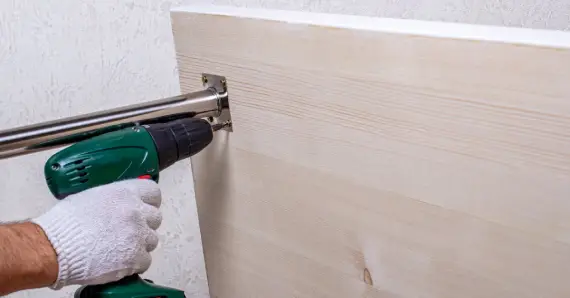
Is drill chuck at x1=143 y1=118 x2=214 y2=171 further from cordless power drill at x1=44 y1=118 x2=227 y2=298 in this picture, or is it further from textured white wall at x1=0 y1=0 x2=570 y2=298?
textured white wall at x1=0 y1=0 x2=570 y2=298

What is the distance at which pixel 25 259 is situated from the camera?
55cm

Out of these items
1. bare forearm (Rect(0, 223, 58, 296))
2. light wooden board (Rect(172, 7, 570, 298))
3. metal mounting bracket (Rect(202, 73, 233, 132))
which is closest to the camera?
light wooden board (Rect(172, 7, 570, 298))

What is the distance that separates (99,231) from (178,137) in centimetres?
12

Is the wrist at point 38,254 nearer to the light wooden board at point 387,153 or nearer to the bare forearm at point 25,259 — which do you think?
the bare forearm at point 25,259

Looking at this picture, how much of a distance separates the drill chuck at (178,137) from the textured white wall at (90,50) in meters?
0.34

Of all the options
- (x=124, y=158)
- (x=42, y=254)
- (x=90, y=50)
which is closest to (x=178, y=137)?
(x=124, y=158)

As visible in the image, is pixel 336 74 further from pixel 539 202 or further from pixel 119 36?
pixel 119 36

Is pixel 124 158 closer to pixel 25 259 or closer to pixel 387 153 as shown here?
pixel 25 259

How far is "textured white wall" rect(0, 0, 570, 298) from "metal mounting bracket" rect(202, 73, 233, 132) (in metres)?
0.31

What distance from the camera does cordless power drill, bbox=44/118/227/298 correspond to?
0.59 m

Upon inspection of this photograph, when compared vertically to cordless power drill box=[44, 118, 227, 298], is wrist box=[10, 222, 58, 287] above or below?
below

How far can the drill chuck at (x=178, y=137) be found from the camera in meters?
0.61

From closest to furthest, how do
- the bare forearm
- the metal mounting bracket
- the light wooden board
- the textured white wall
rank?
the light wooden board < the bare forearm < the metal mounting bracket < the textured white wall

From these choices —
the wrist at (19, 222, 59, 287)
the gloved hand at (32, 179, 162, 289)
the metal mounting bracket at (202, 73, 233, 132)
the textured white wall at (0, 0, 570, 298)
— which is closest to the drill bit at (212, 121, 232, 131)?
the metal mounting bracket at (202, 73, 233, 132)
